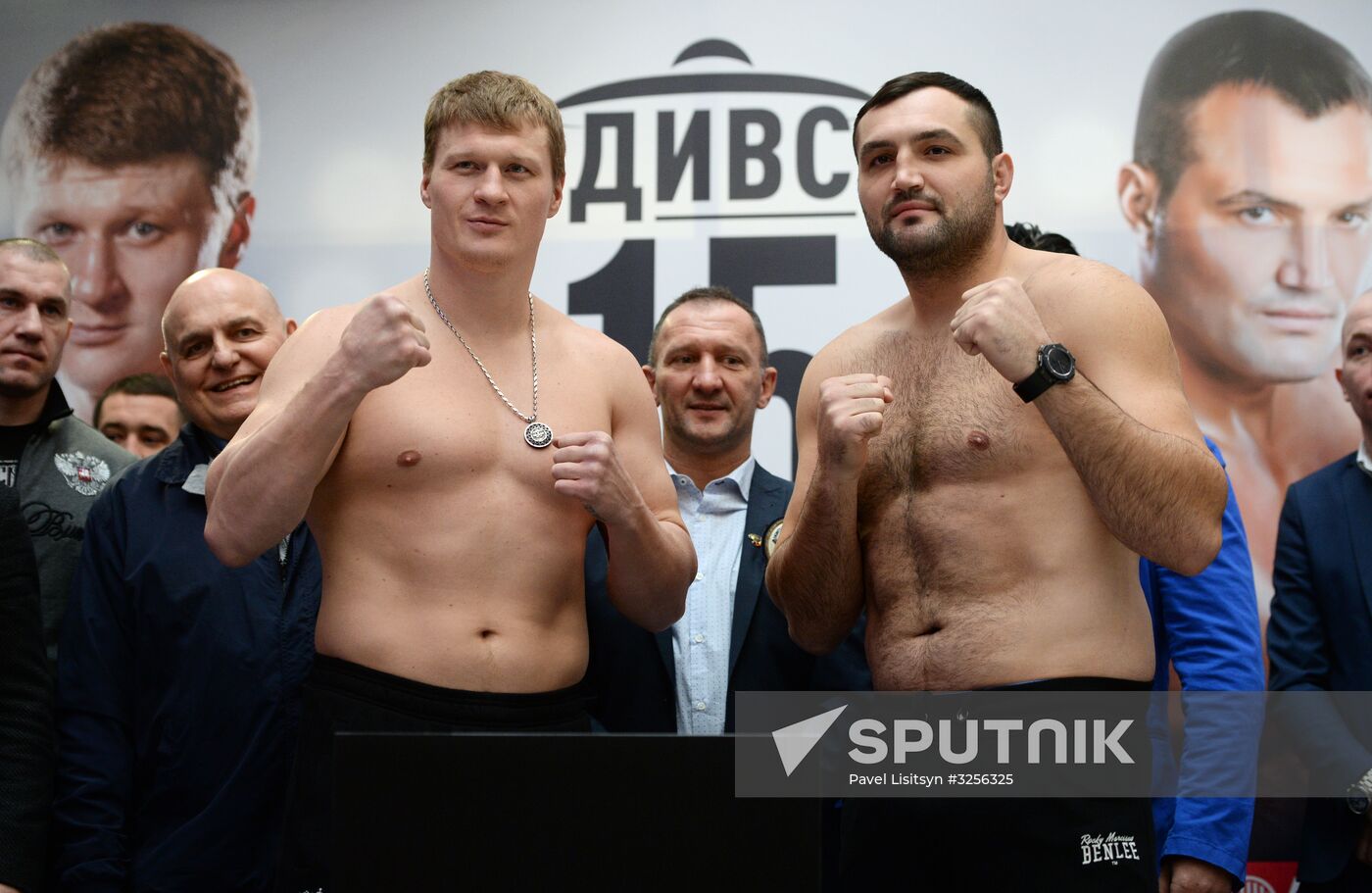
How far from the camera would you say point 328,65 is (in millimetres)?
4301

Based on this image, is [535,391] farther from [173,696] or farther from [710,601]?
[173,696]

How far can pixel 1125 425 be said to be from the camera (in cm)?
204

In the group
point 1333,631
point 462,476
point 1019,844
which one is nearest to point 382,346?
point 462,476

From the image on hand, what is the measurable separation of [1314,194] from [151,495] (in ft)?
10.9

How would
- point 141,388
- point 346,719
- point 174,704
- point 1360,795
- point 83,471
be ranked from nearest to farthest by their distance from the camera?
point 346,719, point 174,704, point 1360,795, point 83,471, point 141,388

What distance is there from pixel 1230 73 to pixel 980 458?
2.33 m

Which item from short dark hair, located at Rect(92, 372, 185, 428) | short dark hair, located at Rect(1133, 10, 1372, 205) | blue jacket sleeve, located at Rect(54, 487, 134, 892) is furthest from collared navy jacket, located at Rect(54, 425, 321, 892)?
short dark hair, located at Rect(1133, 10, 1372, 205)

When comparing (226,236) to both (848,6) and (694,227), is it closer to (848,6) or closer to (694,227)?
(694,227)

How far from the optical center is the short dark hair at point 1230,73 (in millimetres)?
3865

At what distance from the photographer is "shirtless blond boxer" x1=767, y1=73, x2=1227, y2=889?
2.07m

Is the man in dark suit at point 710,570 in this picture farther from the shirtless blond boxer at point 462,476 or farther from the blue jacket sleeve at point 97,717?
the blue jacket sleeve at point 97,717

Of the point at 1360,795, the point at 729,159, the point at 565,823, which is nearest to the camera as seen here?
the point at 565,823

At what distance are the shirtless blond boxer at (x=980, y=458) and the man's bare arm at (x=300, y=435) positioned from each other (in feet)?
2.42

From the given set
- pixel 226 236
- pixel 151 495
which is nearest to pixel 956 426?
pixel 151 495
